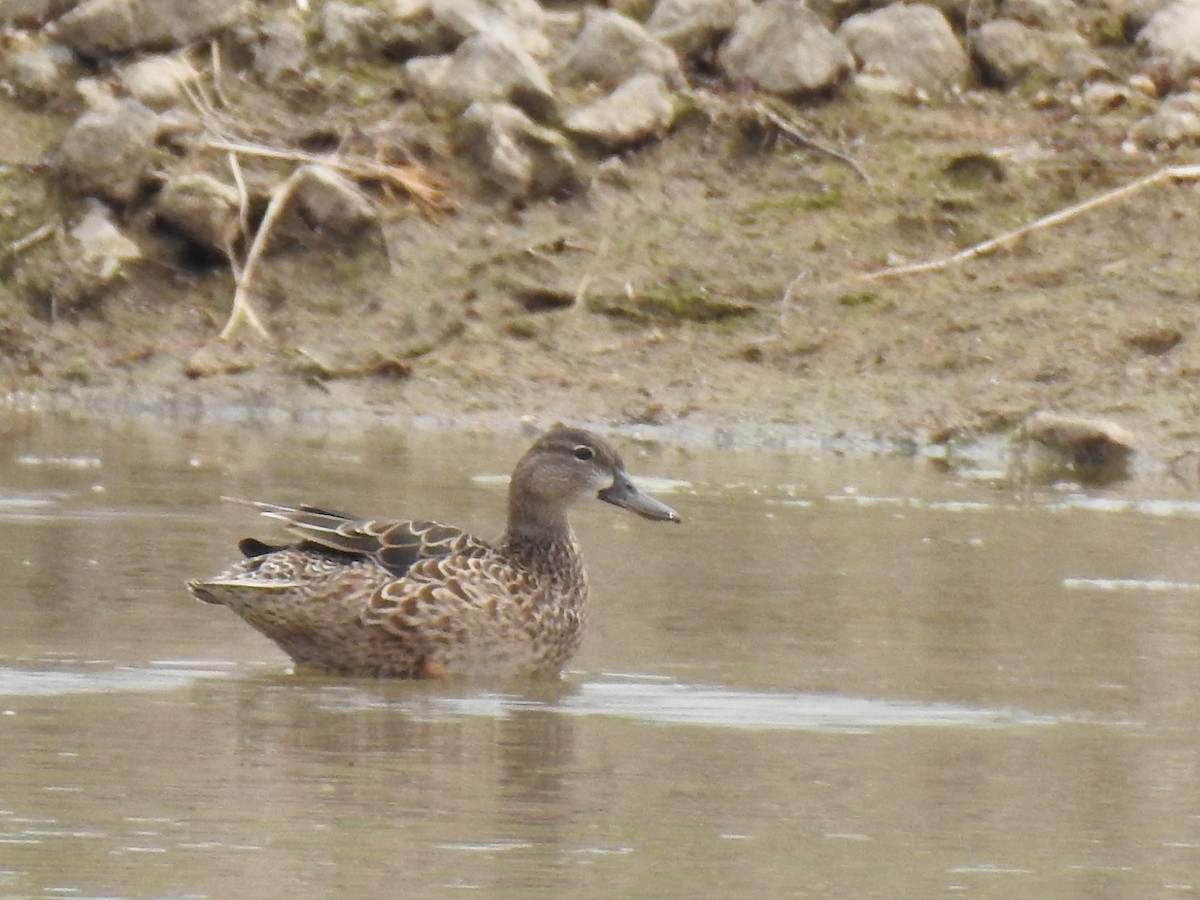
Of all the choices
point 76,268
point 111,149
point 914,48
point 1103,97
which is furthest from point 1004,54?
point 76,268

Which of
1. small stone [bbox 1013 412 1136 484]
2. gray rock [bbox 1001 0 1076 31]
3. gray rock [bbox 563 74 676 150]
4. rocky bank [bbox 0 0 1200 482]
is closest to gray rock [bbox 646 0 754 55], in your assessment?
rocky bank [bbox 0 0 1200 482]

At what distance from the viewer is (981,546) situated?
10367 millimetres

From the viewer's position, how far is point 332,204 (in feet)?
48.5

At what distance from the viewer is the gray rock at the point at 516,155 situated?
1498 centimetres

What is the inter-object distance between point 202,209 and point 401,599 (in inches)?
264

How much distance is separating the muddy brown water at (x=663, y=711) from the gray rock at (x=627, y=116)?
3.57m

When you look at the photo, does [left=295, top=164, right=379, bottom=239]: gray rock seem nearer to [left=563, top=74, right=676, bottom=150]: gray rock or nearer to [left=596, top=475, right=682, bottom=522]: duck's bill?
[left=563, top=74, right=676, bottom=150]: gray rock

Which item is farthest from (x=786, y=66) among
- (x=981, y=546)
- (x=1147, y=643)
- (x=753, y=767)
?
(x=753, y=767)

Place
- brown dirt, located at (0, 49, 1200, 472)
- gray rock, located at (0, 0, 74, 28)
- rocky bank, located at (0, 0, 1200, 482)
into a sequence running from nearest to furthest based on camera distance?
brown dirt, located at (0, 49, 1200, 472) < rocky bank, located at (0, 0, 1200, 482) < gray rock, located at (0, 0, 74, 28)

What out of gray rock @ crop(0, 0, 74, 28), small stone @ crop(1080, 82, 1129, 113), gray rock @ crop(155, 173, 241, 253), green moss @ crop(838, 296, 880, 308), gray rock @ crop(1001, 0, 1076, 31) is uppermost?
gray rock @ crop(1001, 0, 1076, 31)

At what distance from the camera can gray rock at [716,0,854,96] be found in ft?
50.5

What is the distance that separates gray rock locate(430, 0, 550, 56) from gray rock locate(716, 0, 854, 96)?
1.07 m

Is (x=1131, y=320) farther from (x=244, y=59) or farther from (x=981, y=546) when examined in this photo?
(x=244, y=59)

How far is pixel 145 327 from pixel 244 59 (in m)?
2.06
